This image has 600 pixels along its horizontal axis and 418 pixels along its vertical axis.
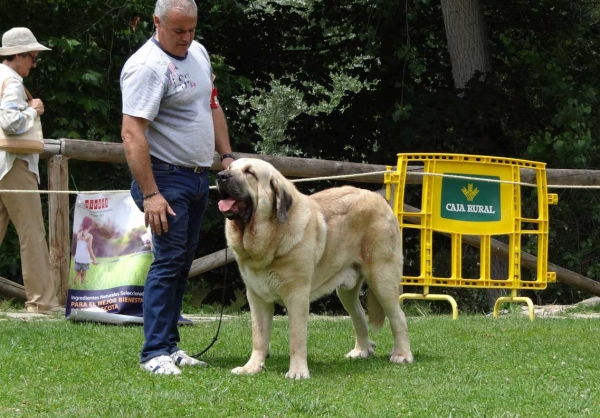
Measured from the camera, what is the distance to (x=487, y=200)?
30.5 feet

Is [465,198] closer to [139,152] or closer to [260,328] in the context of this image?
[260,328]

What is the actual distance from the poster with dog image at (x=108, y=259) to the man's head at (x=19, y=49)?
1272 millimetres

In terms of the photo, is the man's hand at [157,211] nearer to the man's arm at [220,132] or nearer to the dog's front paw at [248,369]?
the man's arm at [220,132]

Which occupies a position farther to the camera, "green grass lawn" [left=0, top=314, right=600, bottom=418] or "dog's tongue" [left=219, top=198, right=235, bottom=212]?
"dog's tongue" [left=219, top=198, right=235, bottom=212]

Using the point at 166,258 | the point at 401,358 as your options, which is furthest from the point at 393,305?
the point at 166,258

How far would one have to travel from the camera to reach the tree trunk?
48.0ft

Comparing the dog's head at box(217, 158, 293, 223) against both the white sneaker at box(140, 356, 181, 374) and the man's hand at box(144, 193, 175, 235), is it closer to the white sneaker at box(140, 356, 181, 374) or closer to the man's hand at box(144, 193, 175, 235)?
the man's hand at box(144, 193, 175, 235)

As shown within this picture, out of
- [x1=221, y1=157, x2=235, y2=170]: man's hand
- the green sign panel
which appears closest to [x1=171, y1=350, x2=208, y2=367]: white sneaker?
[x1=221, y1=157, x2=235, y2=170]: man's hand

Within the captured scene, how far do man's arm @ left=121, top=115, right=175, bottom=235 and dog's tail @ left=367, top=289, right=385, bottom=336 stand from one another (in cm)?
165

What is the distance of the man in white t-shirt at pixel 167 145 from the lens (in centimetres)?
534

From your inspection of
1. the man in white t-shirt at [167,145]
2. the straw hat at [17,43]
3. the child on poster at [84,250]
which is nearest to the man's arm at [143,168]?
the man in white t-shirt at [167,145]

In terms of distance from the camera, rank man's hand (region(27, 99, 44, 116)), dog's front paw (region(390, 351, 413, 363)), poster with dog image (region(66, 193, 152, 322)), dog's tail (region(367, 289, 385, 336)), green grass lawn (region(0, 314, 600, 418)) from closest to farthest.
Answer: green grass lawn (region(0, 314, 600, 418)) < dog's front paw (region(390, 351, 413, 363)) < dog's tail (region(367, 289, 385, 336)) < poster with dog image (region(66, 193, 152, 322)) < man's hand (region(27, 99, 44, 116))

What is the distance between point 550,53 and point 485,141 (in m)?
2.16

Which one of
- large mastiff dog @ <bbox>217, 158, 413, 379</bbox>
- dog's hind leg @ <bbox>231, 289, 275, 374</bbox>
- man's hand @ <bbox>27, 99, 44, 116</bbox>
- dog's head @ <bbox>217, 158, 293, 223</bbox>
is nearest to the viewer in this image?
dog's head @ <bbox>217, 158, 293, 223</bbox>
